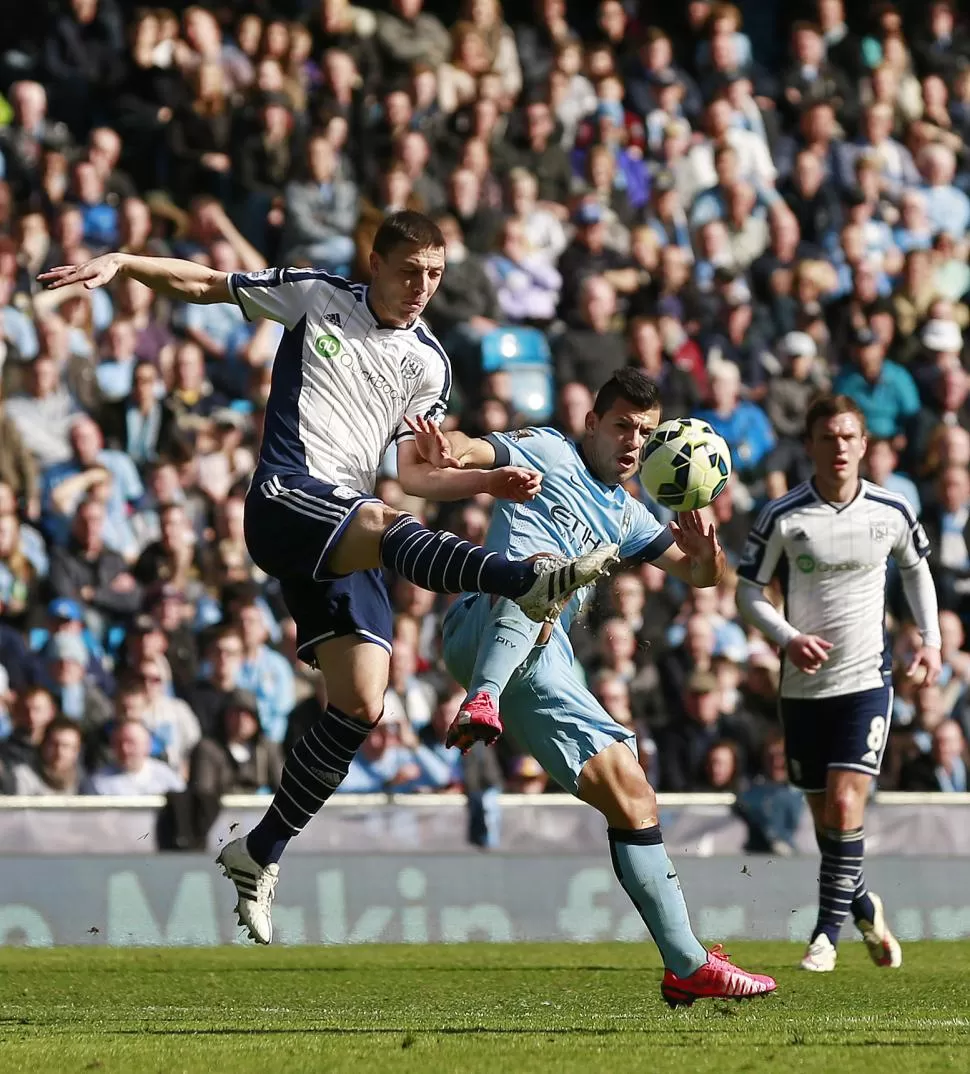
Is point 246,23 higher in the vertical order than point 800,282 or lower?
higher

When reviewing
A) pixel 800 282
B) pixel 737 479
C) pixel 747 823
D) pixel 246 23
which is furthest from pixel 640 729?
pixel 246 23

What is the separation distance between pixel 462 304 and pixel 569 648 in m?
8.26

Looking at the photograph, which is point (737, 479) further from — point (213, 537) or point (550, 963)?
point (550, 963)

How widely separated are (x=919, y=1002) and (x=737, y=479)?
8217 mm

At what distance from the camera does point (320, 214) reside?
16.4 m

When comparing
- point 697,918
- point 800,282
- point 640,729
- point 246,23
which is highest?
point 246,23

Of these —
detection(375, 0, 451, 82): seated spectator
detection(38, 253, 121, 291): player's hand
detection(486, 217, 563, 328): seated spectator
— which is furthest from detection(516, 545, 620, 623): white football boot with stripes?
detection(375, 0, 451, 82): seated spectator

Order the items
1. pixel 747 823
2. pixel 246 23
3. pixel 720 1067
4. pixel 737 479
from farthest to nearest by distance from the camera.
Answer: pixel 246 23
pixel 737 479
pixel 747 823
pixel 720 1067

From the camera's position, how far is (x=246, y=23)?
17.4 metres

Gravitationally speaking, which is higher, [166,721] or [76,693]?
[76,693]

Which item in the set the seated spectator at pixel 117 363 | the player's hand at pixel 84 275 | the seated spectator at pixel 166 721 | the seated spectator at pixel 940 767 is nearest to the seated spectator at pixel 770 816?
the seated spectator at pixel 940 767

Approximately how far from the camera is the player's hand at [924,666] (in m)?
9.80

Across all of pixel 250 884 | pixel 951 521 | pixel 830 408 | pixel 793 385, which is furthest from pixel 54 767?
pixel 951 521

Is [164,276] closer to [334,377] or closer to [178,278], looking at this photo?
[178,278]
